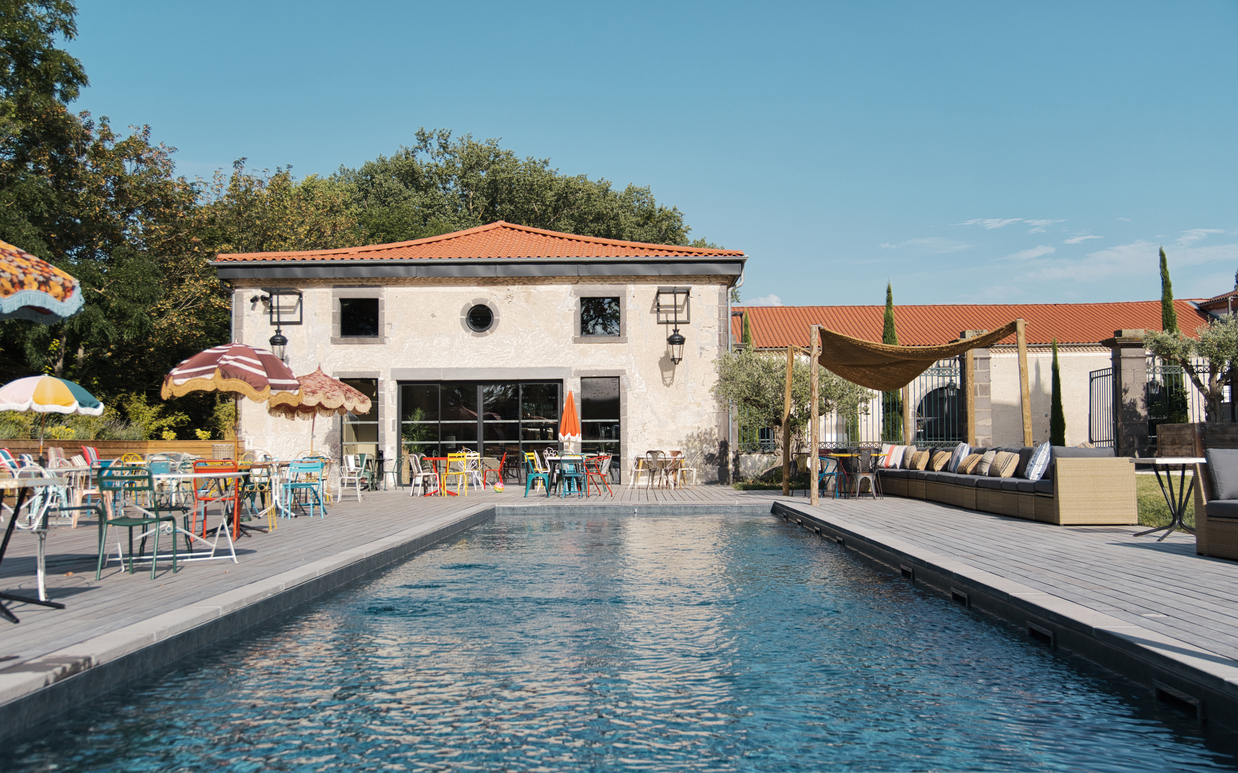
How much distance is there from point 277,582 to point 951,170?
53.4 feet

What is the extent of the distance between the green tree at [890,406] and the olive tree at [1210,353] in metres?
5.66

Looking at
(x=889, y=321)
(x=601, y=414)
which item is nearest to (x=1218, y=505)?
(x=601, y=414)

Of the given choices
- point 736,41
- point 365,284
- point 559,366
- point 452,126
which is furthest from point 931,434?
point 452,126

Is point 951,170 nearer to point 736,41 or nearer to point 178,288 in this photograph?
point 736,41

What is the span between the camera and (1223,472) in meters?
6.76

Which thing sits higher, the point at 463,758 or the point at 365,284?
the point at 365,284

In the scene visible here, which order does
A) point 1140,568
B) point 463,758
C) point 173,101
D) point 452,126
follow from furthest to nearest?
point 452,126
point 173,101
point 1140,568
point 463,758

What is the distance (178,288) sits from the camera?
78.8 ft

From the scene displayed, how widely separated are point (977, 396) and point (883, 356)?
152 inches

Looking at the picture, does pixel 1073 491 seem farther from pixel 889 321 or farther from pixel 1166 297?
pixel 1166 297

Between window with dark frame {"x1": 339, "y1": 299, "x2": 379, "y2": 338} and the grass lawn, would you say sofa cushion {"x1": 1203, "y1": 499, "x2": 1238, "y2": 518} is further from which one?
window with dark frame {"x1": 339, "y1": 299, "x2": 379, "y2": 338}

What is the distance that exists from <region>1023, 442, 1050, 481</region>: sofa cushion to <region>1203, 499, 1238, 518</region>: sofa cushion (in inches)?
128

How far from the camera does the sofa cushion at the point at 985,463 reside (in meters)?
11.4

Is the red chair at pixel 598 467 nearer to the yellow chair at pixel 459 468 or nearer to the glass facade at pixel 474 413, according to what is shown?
the glass facade at pixel 474 413
